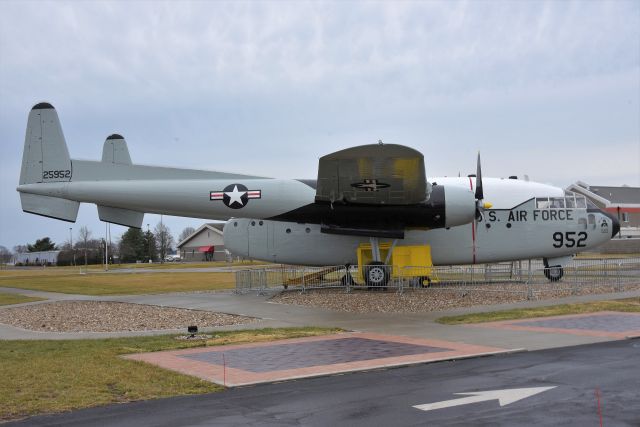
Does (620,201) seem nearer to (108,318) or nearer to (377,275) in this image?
(377,275)

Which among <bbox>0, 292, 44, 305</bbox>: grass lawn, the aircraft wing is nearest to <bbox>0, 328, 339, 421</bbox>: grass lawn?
the aircraft wing

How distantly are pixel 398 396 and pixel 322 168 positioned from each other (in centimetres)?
1174

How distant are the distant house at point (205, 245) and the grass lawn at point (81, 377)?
95.8m

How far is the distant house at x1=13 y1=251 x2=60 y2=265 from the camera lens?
412 feet

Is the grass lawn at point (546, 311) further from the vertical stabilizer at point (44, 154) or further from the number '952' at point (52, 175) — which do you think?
the vertical stabilizer at point (44, 154)

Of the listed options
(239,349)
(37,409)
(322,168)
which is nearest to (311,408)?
(37,409)

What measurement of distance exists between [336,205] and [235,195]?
3782mm

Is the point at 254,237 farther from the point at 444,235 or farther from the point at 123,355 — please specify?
the point at 123,355

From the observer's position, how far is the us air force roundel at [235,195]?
22.3m

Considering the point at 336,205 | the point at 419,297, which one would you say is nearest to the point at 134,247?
the point at 336,205

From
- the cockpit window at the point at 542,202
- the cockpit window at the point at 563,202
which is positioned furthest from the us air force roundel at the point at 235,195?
the cockpit window at the point at 563,202

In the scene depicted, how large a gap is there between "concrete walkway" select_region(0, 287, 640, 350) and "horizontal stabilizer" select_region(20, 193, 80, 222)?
405cm

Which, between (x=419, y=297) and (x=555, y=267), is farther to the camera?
(x=555, y=267)

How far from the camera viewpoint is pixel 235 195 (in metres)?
22.3
